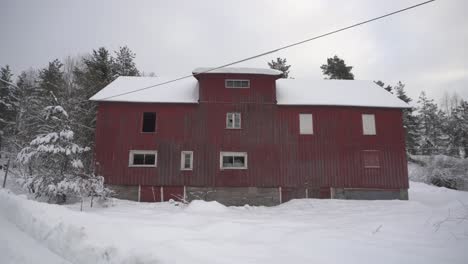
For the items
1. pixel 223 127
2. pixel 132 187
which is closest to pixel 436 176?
pixel 223 127

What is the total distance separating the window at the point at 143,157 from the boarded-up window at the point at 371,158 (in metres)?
13.9

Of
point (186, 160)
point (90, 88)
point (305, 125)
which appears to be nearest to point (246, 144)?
point (186, 160)

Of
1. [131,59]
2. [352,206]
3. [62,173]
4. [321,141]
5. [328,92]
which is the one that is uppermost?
[131,59]

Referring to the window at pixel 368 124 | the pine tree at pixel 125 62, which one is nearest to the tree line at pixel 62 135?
the pine tree at pixel 125 62

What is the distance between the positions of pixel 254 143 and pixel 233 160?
180cm

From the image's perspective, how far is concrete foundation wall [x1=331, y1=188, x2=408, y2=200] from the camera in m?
17.1

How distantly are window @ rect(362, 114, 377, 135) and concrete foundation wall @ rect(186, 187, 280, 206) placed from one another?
741 centimetres

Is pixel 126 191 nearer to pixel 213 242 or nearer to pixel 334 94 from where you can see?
pixel 213 242

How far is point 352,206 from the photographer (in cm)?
1518

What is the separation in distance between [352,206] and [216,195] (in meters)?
8.12

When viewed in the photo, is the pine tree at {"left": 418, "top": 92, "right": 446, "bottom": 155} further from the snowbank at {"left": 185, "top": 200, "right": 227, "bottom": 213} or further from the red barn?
the snowbank at {"left": 185, "top": 200, "right": 227, "bottom": 213}

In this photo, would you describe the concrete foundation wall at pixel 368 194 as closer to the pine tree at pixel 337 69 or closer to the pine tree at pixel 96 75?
the pine tree at pixel 337 69

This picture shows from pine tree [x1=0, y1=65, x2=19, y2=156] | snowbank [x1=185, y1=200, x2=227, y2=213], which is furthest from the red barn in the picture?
pine tree [x1=0, y1=65, x2=19, y2=156]

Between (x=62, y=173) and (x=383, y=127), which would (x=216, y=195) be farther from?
(x=383, y=127)
